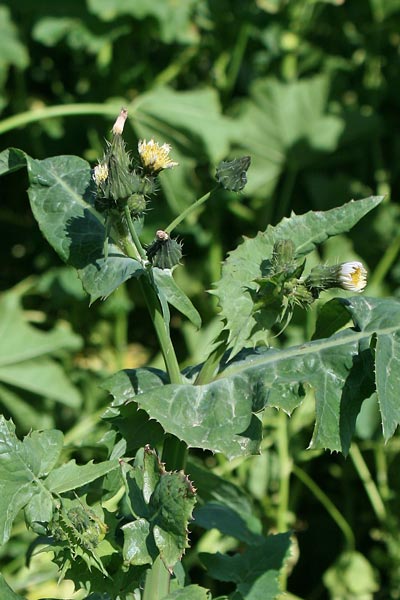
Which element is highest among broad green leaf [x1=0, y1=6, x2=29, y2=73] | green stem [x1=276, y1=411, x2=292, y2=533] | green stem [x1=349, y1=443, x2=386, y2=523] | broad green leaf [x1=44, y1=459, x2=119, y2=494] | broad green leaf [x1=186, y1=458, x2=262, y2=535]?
broad green leaf [x1=44, y1=459, x2=119, y2=494]

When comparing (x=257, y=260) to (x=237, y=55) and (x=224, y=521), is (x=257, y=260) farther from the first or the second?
(x=237, y=55)

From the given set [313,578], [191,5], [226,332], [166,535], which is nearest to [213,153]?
[191,5]

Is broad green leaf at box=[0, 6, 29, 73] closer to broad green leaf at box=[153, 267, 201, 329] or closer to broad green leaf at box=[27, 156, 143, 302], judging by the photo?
broad green leaf at box=[27, 156, 143, 302]

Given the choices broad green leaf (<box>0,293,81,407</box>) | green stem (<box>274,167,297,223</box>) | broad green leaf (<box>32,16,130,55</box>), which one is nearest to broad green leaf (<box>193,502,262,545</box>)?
broad green leaf (<box>0,293,81,407</box>)

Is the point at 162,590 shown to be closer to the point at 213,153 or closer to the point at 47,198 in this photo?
the point at 47,198

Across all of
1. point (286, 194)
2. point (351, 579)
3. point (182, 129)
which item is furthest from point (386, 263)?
point (351, 579)

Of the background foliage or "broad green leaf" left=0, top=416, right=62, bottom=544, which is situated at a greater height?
"broad green leaf" left=0, top=416, right=62, bottom=544

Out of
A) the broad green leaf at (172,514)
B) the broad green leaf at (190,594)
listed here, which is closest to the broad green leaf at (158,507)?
the broad green leaf at (172,514)

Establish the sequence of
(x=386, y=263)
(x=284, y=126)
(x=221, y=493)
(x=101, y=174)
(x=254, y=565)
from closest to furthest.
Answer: (x=101, y=174) < (x=254, y=565) < (x=221, y=493) < (x=386, y=263) < (x=284, y=126)
